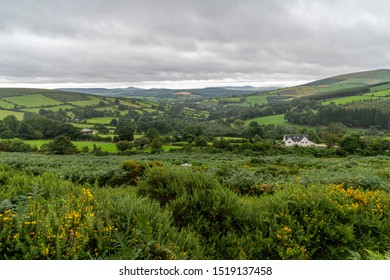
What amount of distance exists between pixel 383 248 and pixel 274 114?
111 metres

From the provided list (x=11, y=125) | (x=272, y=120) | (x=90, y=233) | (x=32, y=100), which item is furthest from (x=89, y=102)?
(x=90, y=233)

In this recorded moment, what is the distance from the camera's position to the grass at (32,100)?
110938mm

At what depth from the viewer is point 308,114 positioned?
305 feet

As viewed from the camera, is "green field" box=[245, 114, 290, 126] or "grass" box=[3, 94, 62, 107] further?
"grass" box=[3, 94, 62, 107]

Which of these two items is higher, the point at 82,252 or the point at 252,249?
the point at 82,252

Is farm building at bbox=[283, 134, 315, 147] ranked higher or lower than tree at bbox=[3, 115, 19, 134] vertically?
lower

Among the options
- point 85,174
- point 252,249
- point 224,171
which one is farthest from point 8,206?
point 224,171

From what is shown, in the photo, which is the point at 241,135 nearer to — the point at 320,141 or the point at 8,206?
the point at 320,141

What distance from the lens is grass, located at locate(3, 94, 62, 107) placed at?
4368 inches

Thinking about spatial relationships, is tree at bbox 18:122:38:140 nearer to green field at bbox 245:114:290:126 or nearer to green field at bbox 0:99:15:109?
green field at bbox 0:99:15:109

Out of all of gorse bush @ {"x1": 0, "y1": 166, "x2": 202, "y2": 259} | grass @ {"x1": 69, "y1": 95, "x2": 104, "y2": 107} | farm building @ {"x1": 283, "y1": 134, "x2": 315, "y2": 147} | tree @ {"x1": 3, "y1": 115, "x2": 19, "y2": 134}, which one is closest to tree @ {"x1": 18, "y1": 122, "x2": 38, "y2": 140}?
tree @ {"x1": 3, "y1": 115, "x2": 19, "y2": 134}

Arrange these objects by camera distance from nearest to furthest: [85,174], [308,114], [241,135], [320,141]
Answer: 1. [85,174]
2. [320,141]
3. [241,135]
4. [308,114]

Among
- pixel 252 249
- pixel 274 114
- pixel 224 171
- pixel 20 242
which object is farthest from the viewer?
pixel 274 114

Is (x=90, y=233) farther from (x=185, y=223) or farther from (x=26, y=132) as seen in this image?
(x=26, y=132)
